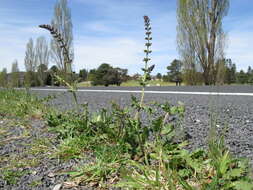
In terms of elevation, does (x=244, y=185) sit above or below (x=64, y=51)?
below

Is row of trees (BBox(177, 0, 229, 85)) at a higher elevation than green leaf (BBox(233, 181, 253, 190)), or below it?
higher

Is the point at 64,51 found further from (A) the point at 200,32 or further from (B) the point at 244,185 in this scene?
(A) the point at 200,32

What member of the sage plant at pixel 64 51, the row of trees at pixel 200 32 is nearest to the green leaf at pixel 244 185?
the sage plant at pixel 64 51

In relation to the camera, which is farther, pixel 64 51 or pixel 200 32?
pixel 200 32

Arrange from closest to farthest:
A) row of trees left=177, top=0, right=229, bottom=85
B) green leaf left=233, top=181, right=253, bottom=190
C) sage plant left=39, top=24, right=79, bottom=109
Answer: green leaf left=233, top=181, right=253, bottom=190, sage plant left=39, top=24, right=79, bottom=109, row of trees left=177, top=0, right=229, bottom=85

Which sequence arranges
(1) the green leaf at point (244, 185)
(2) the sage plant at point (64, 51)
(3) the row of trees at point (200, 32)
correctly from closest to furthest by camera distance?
1. (1) the green leaf at point (244, 185)
2. (2) the sage plant at point (64, 51)
3. (3) the row of trees at point (200, 32)

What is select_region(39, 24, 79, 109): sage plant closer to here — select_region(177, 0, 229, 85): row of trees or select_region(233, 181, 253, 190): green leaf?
select_region(233, 181, 253, 190): green leaf

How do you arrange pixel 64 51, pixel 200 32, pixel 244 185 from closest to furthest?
1. pixel 244 185
2. pixel 64 51
3. pixel 200 32

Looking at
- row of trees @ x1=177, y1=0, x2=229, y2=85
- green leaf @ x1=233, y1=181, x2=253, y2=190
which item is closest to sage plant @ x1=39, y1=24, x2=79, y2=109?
green leaf @ x1=233, y1=181, x2=253, y2=190

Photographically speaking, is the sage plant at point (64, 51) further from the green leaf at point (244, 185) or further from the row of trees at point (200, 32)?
the row of trees at point (200, 32)

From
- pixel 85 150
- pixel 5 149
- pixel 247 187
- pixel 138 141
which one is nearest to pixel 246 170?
pixel 247 187

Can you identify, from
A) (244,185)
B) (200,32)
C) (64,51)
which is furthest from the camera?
(200,32)

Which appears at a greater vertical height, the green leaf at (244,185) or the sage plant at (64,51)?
the sage plant at (64,51)

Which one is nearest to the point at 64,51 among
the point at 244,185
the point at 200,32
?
the point at 244,185
